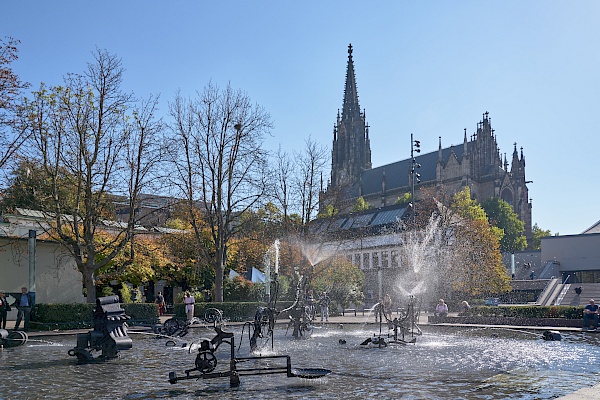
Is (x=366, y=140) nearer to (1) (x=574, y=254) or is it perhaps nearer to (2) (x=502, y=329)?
(1) (x=574, y=254)

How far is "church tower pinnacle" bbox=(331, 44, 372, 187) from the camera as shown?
131375 millimetres

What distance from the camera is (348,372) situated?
523 inches

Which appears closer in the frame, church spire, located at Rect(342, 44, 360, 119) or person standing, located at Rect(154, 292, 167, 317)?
person standing, located at Rect(154, 292, 167, 317)

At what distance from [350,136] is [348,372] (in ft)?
394

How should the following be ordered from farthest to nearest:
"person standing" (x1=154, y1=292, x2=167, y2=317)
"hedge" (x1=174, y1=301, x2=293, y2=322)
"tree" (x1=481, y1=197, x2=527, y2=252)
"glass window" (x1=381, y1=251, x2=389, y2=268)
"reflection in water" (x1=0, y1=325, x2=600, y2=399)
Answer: "tree" (x1=481, y1=197, x2=527, y2=252)
"glass window" (x1=381, y1=251, x2=389, y2=268)
"person standing" (x1=154, y1=292, x2=167, y2=317)
"hedge" (x1=174, y1=301, x2=293, y2=322)
"reflection in water" (x1=0, y1=325, x2=600, y2=399)

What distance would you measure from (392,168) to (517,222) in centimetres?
3553

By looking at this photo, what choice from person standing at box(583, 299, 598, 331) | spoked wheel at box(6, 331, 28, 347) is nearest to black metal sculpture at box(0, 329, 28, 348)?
spoked wheel at box(6, 331, 28, 347)

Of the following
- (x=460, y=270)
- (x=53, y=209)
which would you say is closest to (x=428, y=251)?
(x=460, y=270)

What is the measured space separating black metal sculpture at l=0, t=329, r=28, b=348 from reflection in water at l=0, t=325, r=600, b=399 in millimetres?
256

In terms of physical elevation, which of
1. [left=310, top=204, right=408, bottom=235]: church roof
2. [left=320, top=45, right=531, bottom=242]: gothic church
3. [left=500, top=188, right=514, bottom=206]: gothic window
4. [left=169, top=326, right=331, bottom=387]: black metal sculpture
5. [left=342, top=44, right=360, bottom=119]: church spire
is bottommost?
[left=169, top=326, right=331, bottom=387]: black metal sculpture

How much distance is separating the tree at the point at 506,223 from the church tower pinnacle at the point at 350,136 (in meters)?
37.9

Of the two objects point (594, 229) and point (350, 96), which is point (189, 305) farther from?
point (350, 96)

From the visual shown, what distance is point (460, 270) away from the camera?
160 ft

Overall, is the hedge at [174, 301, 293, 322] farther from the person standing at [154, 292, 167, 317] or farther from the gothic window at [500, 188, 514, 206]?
the gothic window at [500, 188, 514, 206]
